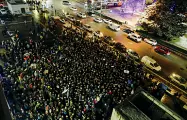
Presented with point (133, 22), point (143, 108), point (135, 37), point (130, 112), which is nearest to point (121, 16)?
point (133, 22)

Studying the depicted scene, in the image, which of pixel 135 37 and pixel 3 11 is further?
pixel 3 11

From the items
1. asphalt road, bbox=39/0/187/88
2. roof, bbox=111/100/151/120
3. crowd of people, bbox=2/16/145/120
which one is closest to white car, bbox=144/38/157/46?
asphalt road, bbox=39/0/187/88

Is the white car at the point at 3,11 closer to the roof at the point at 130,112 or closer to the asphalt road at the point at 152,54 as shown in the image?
the asphalt road at the point at 152,54

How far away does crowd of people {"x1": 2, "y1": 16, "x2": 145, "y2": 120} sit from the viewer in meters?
12.4

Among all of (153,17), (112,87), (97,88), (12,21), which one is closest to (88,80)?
(97,88)

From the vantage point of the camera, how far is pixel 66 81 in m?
14.6

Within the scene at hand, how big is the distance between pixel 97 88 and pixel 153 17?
64.4 ft

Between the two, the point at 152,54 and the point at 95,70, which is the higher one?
the point at 95,70

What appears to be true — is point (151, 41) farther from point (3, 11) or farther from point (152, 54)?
point (3, 11)

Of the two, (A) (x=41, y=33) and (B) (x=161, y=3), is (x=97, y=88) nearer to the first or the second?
(A) (x=41, y=33)

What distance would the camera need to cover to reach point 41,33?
84.9 feet

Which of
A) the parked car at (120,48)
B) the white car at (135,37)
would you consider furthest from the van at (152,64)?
the white car at (135,37)

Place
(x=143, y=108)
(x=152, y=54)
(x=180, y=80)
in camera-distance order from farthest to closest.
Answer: (x=152, y=54) → (x=180, y=80) → (x=143, y=108)

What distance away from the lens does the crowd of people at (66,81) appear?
12.4 meters
